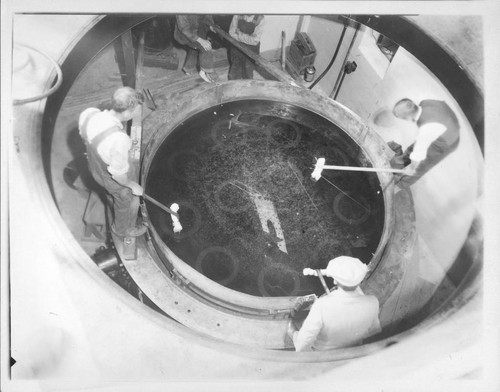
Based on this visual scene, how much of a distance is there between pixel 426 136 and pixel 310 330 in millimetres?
2199

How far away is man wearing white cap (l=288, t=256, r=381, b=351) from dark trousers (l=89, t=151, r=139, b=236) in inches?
77.8

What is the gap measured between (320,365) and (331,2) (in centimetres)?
259

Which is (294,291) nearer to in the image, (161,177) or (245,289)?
(245,289)

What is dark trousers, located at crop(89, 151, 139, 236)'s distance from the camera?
366 cm

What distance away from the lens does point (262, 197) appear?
4934mm

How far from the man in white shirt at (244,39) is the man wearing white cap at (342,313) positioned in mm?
3431

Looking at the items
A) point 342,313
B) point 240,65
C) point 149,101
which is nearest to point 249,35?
point 240,65

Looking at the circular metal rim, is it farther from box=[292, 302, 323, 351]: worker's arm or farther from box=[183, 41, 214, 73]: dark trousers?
box=[292, 302, 323, 351]: worker's arm

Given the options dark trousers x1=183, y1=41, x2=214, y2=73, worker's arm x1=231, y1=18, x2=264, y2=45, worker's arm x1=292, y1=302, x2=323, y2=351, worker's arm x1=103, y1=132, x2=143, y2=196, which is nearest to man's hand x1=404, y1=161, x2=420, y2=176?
worker's arm x1=292, y1=302, x2=323, y2=351

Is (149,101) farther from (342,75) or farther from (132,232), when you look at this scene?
(342,75)

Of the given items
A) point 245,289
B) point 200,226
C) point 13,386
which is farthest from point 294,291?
point 13,386

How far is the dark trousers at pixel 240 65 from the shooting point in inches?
225

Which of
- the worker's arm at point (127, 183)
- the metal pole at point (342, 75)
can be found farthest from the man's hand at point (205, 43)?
the worker's arm at point (127, 183)

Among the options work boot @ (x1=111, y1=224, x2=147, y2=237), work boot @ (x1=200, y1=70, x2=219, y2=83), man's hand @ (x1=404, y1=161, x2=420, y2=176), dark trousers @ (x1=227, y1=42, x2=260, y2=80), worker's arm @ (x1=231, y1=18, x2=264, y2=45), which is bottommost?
work boot @ (x1=111, y1=224, x2=147, y2=237)
